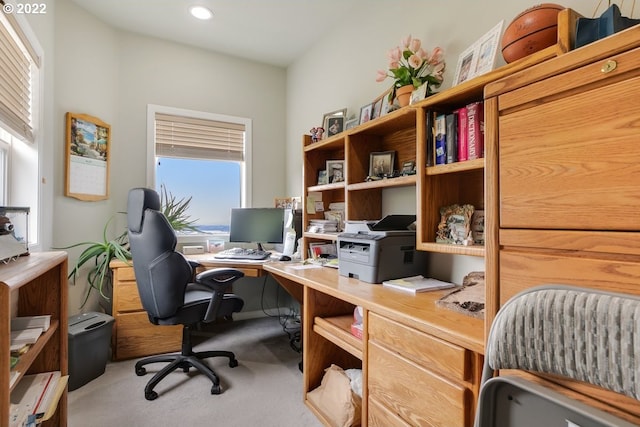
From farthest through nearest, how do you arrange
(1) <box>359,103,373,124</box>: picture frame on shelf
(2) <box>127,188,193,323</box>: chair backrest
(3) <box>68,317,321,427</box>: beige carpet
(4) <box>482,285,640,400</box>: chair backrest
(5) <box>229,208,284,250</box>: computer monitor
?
(5) <box>229,208,284,250</box>: computer monitor, (1) <box>359,103,373,124</box>: picture frame on shelf, (2) <box>127,188,193,323</box>: chair backrest, (3) <box>68,317,321,427</box>: beige carpet, (4) <box>482,285,640,400</box>: chair backrest

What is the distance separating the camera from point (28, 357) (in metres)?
1.12

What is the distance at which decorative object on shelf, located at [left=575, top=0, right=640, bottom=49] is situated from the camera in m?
0.91

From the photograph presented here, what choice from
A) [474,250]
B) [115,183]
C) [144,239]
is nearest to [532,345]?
[474,250]

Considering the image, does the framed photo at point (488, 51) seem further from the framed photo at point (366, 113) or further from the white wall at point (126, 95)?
the white wall at point (126, 95)

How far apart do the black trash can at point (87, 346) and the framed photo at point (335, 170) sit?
189cm

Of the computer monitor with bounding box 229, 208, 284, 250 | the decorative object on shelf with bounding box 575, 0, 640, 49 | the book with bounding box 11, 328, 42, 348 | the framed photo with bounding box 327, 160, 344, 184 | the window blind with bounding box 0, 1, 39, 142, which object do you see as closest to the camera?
the decorative object on shelf with bounding box 575, 0, 640, 49

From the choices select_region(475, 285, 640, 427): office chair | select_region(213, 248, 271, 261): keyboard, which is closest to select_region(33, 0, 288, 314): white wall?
select_region(213, 248, 271, 261): keyboard

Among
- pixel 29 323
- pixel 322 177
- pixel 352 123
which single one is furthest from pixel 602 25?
pixel 29 323

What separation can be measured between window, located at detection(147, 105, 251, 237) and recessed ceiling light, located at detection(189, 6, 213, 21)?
2.87ft

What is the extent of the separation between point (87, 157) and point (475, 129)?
112 inches

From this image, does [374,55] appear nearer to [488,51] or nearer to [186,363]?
[488,51]

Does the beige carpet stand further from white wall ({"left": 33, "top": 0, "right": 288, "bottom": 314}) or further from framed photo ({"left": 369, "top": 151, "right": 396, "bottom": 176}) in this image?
framed photo ({"left": 369, "top": 151, "right": 396, "bottom": 176})

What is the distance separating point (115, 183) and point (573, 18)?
3253 millimetres

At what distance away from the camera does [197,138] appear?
328 centimetres
